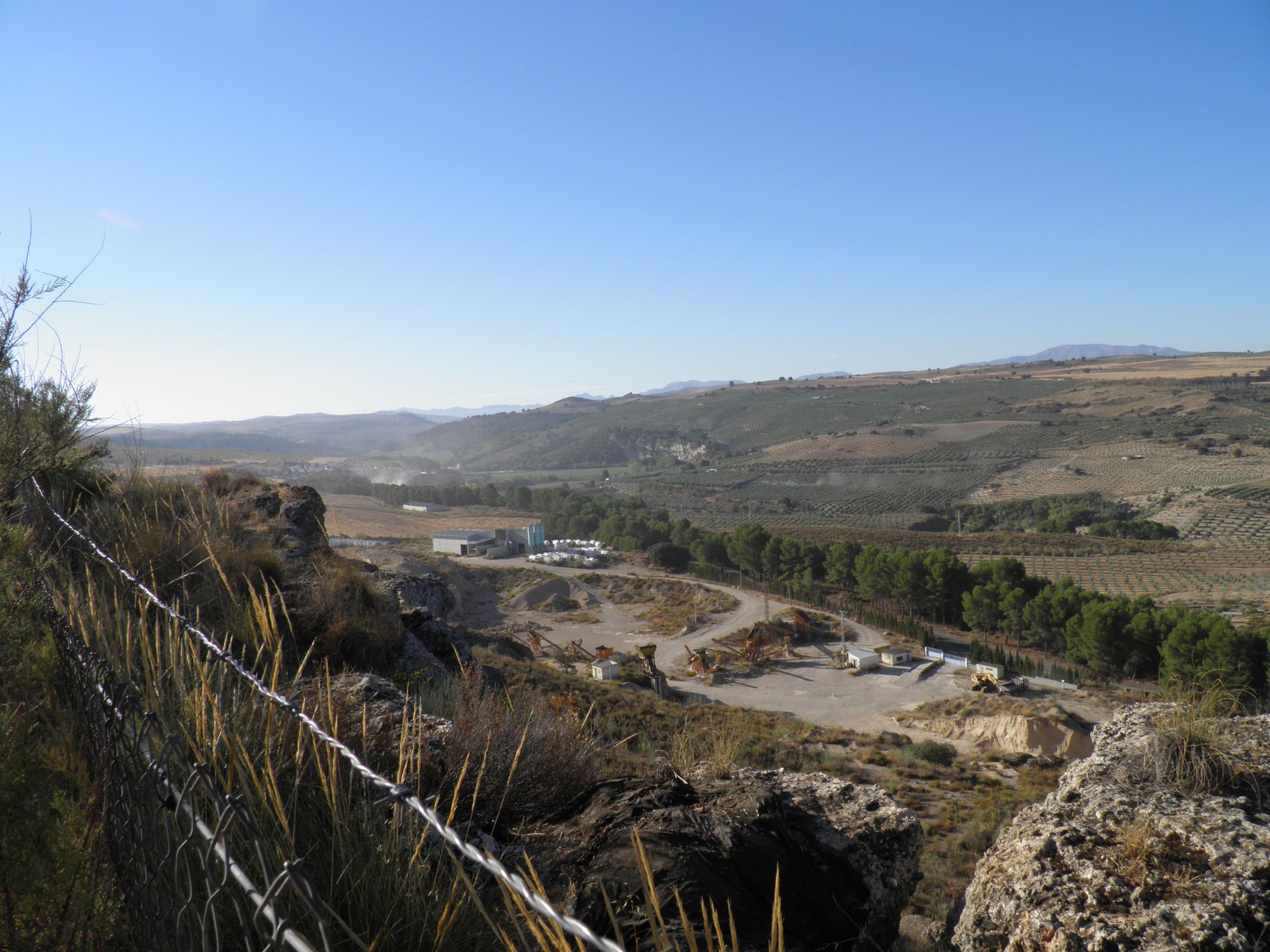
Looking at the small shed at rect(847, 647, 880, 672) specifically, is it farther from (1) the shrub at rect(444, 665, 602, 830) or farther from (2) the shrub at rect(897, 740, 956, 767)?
(1) the shrub at rect(444, 665, 602, 830)

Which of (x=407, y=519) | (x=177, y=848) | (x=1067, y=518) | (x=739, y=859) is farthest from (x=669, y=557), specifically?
(x=177, y=848)

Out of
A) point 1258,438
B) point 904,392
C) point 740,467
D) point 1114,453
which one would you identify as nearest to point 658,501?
point 740,467

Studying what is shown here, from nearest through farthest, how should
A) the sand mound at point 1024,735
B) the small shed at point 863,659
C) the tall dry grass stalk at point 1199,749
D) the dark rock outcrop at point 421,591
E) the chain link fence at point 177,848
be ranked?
the chain link fence at point 177,848
the tall dry grass stalk at point 1199,749
the dark rock outcrop at point 421,591
the sand mound at point 1024,735
the small shed at point 863,659

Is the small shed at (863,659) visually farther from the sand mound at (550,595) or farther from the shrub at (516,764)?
the shrub at (516,764)

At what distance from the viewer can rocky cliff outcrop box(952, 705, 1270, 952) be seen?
2.97 m

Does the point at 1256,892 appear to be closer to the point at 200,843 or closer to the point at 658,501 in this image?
the point at 200,843

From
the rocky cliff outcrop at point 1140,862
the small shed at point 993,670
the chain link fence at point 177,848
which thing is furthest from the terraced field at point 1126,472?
the chain link fence at point 177,848

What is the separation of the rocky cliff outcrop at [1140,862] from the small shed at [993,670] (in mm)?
25745

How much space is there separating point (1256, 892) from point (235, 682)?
14.2 feet

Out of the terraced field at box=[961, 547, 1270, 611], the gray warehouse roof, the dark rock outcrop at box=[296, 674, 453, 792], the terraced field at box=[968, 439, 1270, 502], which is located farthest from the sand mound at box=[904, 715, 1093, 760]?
the terraced field at box=[968, 439, 1270, 502]

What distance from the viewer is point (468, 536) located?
2426 inches

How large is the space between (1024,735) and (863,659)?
1090 centimetres

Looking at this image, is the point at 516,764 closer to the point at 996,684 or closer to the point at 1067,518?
the point at 996,684

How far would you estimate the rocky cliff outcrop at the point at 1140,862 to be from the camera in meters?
2.97
